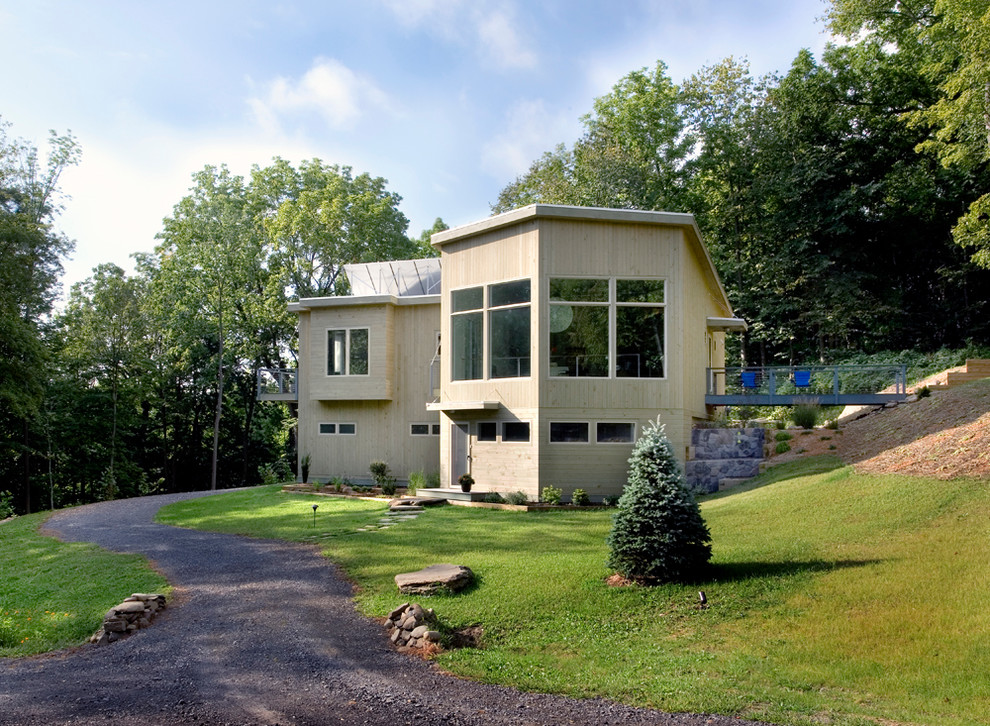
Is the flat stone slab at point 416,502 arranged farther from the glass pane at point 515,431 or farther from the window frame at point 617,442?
the window frame at point 617,442

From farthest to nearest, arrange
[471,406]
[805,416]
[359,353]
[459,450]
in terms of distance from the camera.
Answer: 1. [359,353]
2. [805,416]
3. [459,450]
4. [471,406]

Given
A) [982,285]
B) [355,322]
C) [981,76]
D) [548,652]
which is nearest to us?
[548,652]

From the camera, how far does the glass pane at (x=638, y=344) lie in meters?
17.0

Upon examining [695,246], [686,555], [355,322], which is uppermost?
[695,246]

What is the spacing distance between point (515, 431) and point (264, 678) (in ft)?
35.6

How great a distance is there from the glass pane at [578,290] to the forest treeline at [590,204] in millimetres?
15636

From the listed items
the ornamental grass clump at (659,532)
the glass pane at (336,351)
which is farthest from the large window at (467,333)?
the ornamental grass clump at (659,532)

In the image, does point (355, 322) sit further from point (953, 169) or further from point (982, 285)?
point (982, 285)

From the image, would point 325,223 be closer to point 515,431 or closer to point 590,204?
point 590,204

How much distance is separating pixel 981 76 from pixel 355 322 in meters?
17.0

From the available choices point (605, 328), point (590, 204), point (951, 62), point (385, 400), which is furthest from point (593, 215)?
point (590, 204)

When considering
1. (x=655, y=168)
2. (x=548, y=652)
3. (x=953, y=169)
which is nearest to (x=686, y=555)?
(x=548, y=652)

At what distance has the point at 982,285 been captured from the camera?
30.3 meters

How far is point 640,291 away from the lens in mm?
17250
